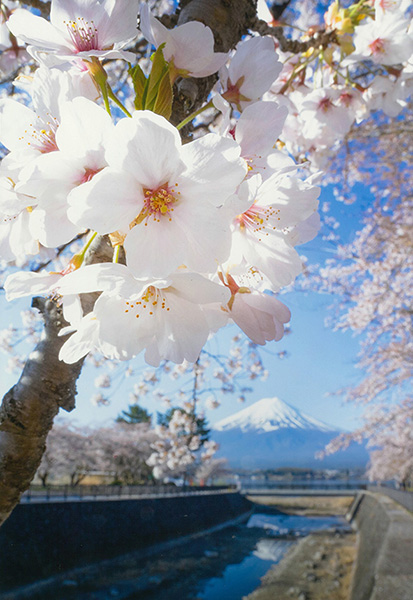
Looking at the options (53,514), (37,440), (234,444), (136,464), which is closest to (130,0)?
(37,440)

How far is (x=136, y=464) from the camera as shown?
23.7m

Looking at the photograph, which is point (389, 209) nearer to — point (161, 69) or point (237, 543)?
point (161, 69)

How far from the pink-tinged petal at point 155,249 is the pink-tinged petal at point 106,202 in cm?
2

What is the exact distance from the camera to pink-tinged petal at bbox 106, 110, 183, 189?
17.3 inches

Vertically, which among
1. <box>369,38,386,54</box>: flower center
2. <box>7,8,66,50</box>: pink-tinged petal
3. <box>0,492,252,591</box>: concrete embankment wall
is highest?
<box>369,38,386,54</box>: flower center

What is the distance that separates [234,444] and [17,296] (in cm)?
15596

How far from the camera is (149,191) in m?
0.50

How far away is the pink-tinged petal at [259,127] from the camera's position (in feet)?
1.87

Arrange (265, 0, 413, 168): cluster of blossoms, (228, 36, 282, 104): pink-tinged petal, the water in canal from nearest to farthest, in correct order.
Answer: (228, 36, 282, 104): pink-tinged petal < (265, 0, 413, 168): cluster of blossoms < the water in canal

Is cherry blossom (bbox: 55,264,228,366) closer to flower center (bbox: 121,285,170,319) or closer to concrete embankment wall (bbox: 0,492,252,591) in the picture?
flower center (bbox: 121,285,170,319)

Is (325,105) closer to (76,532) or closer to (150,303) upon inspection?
(150,303)

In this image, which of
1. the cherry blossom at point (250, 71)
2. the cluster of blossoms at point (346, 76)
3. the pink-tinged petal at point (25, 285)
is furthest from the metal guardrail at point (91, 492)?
the cherry blossom at point (250, 71)

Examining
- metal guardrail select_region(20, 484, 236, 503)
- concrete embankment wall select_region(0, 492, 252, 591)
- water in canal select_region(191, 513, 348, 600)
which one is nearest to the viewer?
concrete embankment wall select_region(0, 492, 252, 591)

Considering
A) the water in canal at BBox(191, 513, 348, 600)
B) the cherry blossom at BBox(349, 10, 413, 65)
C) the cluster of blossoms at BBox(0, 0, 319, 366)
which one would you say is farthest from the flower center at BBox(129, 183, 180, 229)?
the water in canal at BBox(191, 513, 348, 600)
